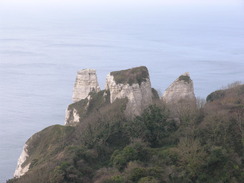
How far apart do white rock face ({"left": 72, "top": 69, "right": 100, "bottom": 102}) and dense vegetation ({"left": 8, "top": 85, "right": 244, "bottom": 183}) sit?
30.0 feet

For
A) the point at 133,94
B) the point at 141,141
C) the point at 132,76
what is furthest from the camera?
the point at 132,76

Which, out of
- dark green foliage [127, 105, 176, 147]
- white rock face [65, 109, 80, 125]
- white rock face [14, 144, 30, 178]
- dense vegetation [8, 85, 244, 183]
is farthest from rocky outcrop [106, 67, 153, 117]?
white rock face [14, 144, 30, 178]

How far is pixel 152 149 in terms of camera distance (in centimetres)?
2759

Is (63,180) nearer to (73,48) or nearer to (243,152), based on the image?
(243,152)

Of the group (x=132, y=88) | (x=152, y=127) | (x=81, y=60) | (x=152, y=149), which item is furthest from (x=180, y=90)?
(x=81, y=60)

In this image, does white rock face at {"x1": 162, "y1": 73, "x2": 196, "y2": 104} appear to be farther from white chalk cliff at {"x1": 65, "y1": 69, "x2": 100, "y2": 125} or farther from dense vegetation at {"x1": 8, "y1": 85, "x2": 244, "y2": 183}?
white chalk cliff at {"x1": 65, "y1": 69, "x2": 100, "y2": 125}

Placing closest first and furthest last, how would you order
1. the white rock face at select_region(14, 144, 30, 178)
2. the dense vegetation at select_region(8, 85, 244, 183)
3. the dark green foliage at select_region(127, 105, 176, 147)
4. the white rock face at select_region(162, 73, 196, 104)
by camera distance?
the dense vegetation at select_region(8, 85, 244, 183)
the dark green foliage at select_region(127, 105, 176, 147)
the white rock face at select_region(14, 144, 30, 178)
the white rock face at select_region(162, 73, 196, 104)

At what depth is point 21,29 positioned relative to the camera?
178875mm

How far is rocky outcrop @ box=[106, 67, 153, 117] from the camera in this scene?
119 feet

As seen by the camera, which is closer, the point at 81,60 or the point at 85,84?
the point at 85,84

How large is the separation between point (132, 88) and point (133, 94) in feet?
1.53

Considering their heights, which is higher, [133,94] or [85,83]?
[85,83]

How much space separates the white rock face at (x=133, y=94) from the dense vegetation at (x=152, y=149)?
103 cm

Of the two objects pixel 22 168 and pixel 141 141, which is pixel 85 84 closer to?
pixel 22 168
